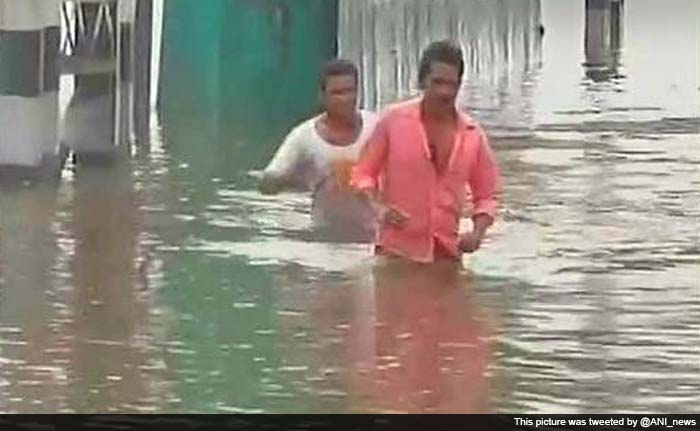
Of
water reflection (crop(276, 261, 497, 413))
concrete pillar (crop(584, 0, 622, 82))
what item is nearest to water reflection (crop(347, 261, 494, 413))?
water reflection (crop(276, 261, 497, 413))

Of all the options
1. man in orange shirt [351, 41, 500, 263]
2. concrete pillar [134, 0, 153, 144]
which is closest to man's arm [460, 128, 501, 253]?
man in orange shirt [351, 41, 500, 263]

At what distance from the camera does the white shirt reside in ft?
13.2

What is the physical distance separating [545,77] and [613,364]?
398 millimetres

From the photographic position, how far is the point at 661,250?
4.01 m

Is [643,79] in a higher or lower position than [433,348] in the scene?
higher

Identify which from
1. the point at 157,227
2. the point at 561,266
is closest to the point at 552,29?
the point at 561,266

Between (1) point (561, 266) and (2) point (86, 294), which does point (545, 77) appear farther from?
(2) point (86, 294)

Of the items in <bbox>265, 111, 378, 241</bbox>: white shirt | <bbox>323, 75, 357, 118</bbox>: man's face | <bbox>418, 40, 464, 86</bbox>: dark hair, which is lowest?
<bbox>265, 111, 378, 241</bbox>: white shirt

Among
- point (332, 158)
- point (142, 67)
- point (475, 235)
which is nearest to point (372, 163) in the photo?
point (332, 158)

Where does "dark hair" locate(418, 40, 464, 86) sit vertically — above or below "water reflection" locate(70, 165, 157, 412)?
above

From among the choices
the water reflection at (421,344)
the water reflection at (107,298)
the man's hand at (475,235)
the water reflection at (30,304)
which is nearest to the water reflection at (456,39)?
the man's hand at (475,235)

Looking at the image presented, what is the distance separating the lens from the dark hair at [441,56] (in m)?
4.02

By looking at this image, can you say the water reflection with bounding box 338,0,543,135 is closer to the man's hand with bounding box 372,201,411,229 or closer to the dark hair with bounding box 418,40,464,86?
the dark hair with bounding box 418,40,464,86

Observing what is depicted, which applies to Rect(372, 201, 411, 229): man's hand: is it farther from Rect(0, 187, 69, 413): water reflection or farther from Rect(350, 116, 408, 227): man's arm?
Rect(0, 187, 69, 413): water reflection
